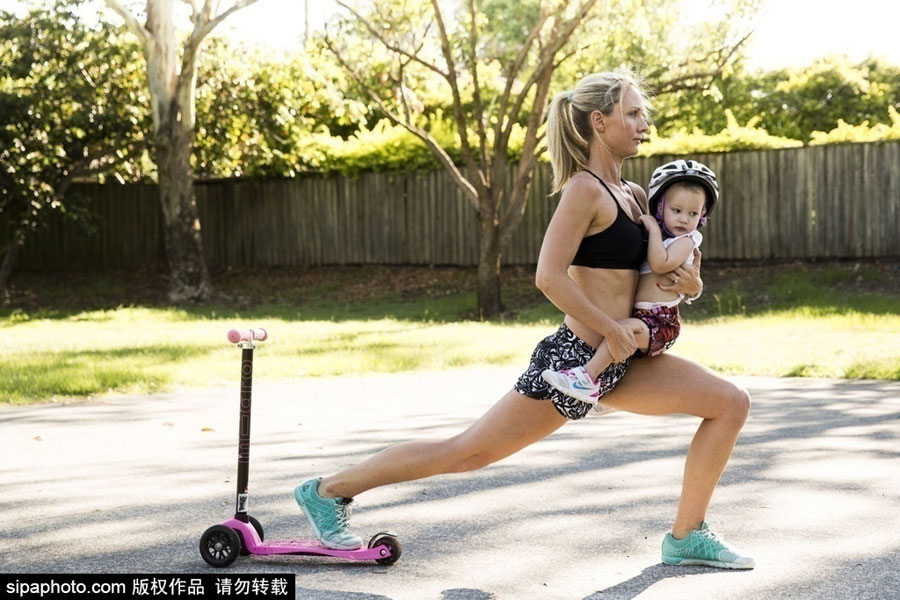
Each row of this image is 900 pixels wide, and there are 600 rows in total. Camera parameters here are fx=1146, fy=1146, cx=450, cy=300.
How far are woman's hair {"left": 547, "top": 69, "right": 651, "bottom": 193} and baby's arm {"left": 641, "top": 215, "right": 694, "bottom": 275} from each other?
423 millimetres

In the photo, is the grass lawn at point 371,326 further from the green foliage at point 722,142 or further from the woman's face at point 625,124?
the woman's face at point 625,124

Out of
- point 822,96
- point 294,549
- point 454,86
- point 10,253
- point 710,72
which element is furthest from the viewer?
point 822,96

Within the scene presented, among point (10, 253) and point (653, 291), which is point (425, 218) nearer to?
point (10, 253)

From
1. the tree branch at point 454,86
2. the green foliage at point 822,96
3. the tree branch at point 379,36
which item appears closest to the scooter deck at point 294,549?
the tree branch at point 379,36

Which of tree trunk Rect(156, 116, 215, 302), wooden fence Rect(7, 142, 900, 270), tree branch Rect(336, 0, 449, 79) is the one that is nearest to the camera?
tree branch Rect(336, 0, 449, 79)

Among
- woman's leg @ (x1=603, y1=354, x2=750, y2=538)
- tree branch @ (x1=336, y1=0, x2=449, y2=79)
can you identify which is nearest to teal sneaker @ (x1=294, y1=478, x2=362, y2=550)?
woman's leg @ (x1=603, y1=354, x2=750, y2=538)

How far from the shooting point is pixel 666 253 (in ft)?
14.2

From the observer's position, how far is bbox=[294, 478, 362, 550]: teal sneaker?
4.71 m

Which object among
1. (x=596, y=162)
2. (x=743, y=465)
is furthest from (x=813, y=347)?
(x=596, y=162)

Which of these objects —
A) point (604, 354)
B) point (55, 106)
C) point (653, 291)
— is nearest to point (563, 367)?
point (604, 354)

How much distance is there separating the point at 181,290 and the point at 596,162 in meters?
18.6

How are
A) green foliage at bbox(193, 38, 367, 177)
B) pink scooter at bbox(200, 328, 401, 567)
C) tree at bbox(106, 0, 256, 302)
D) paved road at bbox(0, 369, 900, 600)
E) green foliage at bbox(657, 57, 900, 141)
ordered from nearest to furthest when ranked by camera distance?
paved road at bbox(0, 369, 900, 600)
pink scooter at bbox(200, 328, 401, 567)
tree at bbox(106, 0, 256, 302)
green foliage at bbox(193, 38, 367, 177)
green foliage at bbox(657, 57, 900, 141)

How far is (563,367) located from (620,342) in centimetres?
24

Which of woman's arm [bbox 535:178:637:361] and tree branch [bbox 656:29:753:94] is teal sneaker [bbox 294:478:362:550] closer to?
woman's arm [bbox 535:178:637:361]
